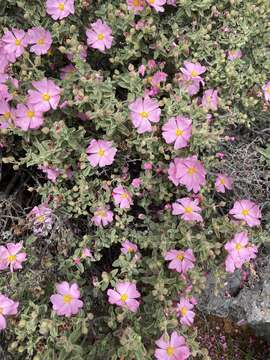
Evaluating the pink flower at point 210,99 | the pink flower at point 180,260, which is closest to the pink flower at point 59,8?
the pink flower at point 210,99

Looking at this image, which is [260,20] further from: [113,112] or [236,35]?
[113,112]

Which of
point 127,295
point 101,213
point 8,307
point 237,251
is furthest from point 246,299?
point 8,307

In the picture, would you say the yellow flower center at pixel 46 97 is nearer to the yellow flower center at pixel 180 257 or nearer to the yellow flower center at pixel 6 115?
Result: the yellow flower center at pixel 6 115

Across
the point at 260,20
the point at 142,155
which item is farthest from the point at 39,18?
the point at 260,20

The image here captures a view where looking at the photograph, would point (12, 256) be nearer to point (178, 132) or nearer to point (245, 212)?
point (178, 132)

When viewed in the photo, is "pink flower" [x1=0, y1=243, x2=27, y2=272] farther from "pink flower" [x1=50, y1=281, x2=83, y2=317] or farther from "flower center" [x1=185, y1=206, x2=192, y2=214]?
"flower center" [x1=185, y1=206, x2=192, y2=214]
